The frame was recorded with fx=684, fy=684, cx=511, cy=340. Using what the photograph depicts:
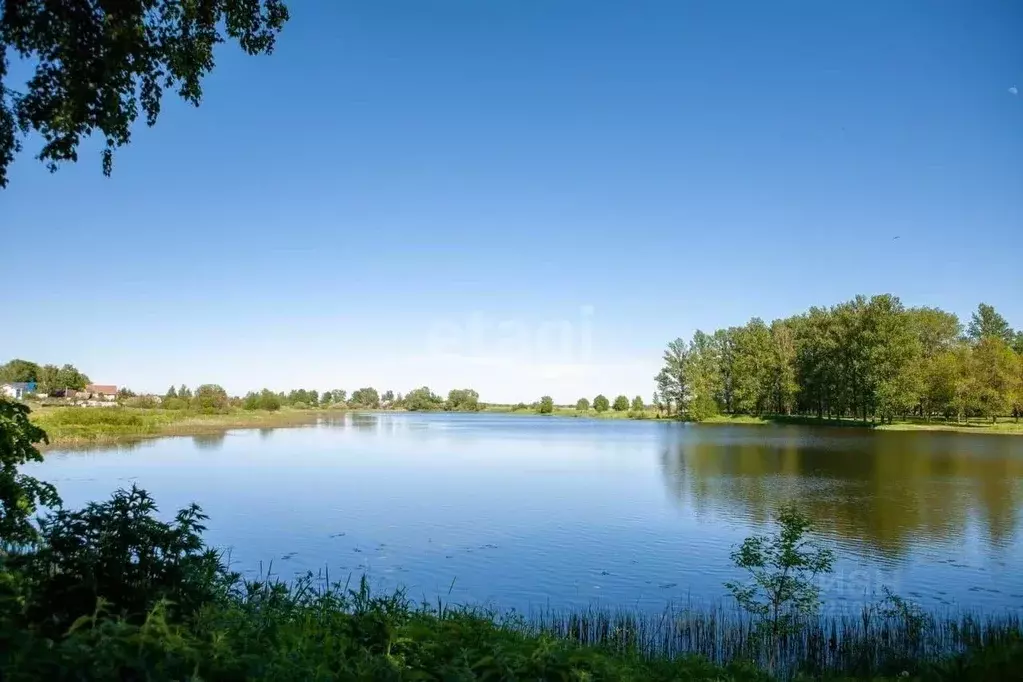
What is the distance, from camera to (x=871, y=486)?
31.9 metres

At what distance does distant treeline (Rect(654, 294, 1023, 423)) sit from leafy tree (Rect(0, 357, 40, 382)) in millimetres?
116804

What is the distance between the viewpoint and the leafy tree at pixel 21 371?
4705 inches

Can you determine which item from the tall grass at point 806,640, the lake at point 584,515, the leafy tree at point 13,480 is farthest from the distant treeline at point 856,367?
the leafy tree at point 13,480

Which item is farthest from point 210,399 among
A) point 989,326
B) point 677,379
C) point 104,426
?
point 989,326

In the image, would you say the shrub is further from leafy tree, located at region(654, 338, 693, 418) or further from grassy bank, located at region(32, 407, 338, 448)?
leafy tree, located at region(654, 338, 693, 418)

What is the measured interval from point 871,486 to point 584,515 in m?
15.5

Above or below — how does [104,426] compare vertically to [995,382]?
below

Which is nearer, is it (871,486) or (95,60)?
(95,60)

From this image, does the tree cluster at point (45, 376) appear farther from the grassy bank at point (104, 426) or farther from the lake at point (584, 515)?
the lake at point (584, 515)

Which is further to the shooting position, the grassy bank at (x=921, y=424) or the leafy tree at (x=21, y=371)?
the leafy tree at (x=21, y=371)

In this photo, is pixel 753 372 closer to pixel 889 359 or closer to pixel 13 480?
pixel 889 359

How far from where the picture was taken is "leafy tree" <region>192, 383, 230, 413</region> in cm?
9994

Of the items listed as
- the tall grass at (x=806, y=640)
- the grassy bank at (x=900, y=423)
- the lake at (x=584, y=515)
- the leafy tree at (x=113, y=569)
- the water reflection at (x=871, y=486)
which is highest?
the leafy tree at (x=113, y=569)

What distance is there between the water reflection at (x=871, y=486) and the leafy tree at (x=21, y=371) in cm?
11971
